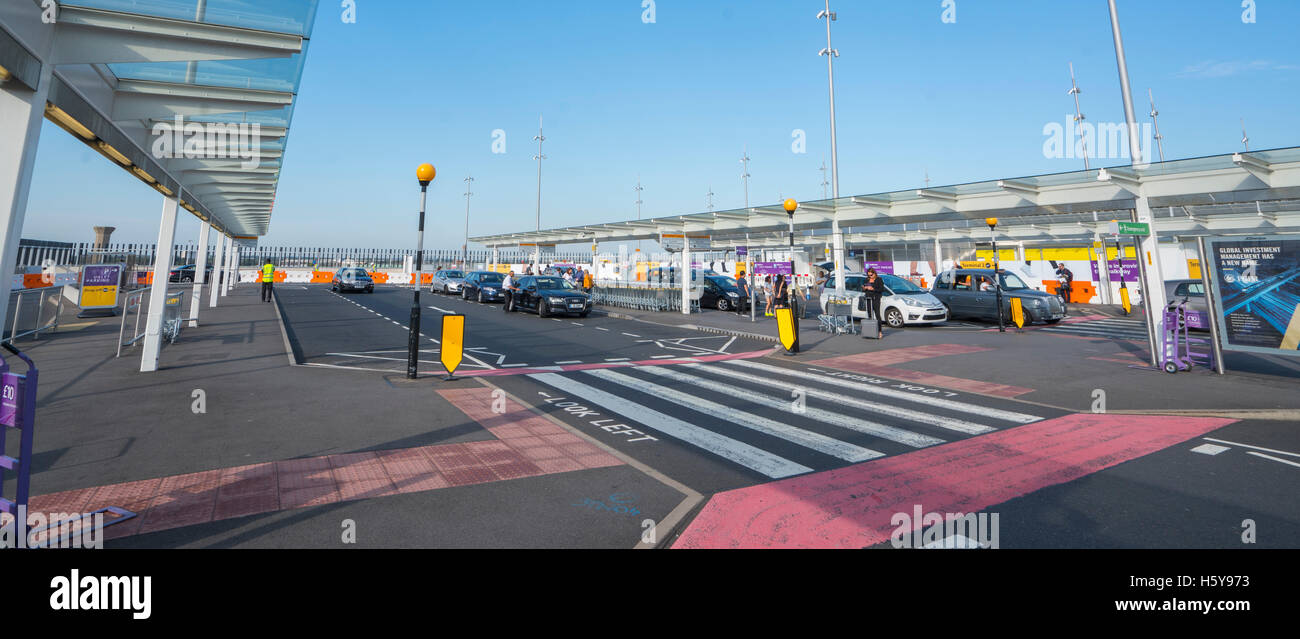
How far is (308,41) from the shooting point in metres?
6.33

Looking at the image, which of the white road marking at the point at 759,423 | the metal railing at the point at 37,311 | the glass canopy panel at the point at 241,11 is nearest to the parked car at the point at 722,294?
the white road marking at the point at 759,423

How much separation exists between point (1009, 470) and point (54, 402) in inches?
456

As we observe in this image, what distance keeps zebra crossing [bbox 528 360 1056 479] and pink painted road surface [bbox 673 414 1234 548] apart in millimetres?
365

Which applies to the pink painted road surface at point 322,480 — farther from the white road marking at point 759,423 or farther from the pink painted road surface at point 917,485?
the white road marking at point 759,423

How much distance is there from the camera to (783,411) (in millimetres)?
7613

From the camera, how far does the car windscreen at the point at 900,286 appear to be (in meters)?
18.7

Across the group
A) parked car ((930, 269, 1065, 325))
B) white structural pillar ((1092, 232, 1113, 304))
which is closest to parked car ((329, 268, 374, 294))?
parked car ((930, 269, 1065, 325))

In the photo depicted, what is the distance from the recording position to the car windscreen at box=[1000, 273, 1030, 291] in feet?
63.2

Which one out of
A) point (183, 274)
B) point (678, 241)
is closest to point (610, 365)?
point (678, 241)

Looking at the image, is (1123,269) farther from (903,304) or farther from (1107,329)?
(903,304)

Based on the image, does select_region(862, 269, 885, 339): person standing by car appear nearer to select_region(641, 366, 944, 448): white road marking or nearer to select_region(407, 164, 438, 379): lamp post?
select_region(641, 366, 944, 448): white road marking

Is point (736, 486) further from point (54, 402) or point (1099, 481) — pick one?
point (54, 402)
